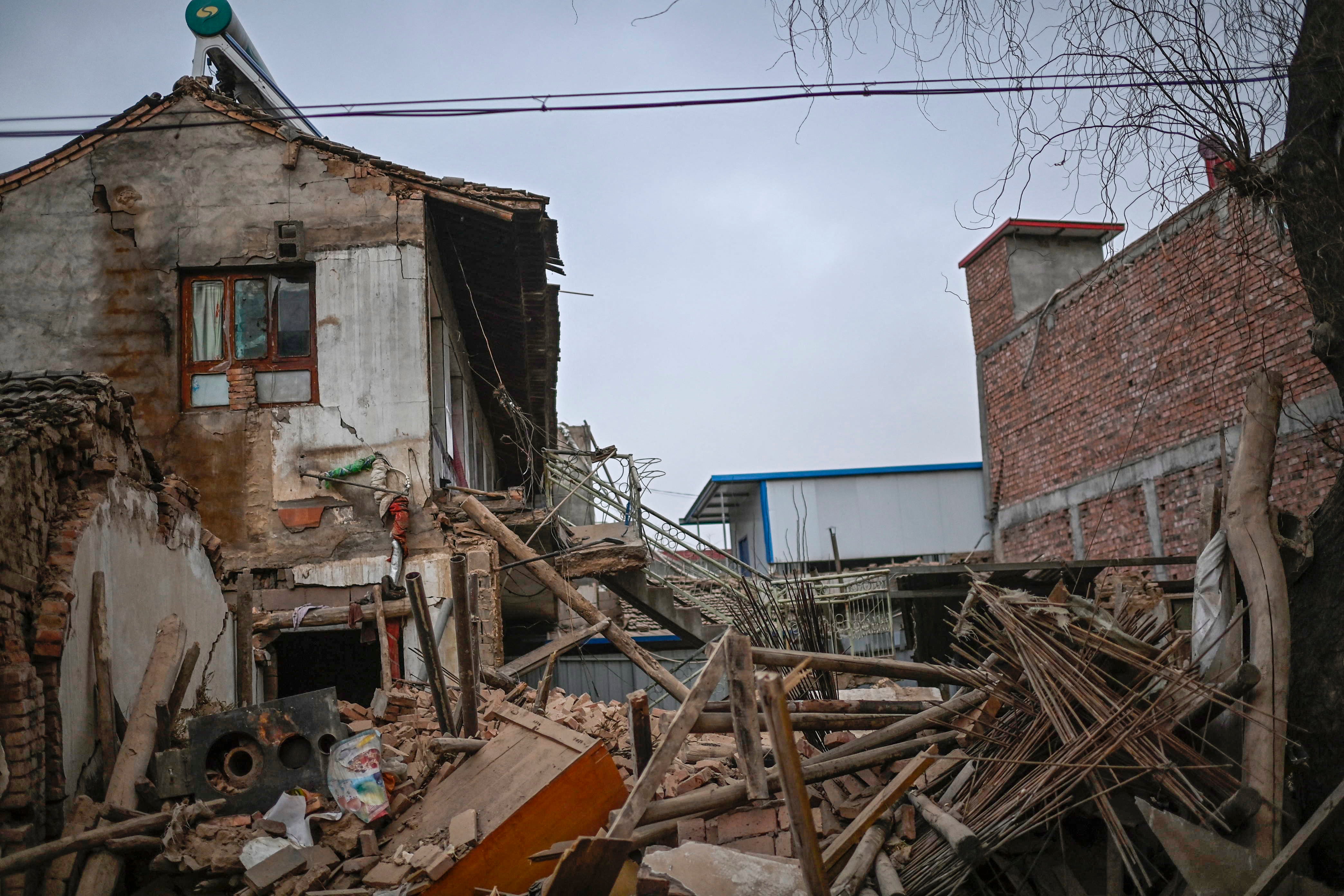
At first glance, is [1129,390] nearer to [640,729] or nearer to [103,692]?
[640,729]

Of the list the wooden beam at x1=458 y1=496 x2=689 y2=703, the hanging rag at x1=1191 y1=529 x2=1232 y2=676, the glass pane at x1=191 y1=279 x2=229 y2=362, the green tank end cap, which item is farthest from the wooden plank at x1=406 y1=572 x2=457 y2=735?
the green tank end cap

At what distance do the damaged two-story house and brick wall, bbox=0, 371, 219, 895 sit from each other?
439cm

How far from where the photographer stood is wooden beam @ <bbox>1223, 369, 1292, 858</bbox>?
4.73 m

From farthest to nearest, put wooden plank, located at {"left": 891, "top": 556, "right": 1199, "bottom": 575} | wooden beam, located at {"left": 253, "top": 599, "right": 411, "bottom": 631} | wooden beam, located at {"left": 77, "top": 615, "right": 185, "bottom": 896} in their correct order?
wooden beam, located at {"left": 253, "top": 599, "right": 411, "bottom": 631}, wooden plank, located at {"left": 891, "top": 556, "right": 1199, "bottom": 575}, wooden beam, located at {"left": 77, "top": 615, "right": 185, "bottom": 896}

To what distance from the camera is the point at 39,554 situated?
626cm

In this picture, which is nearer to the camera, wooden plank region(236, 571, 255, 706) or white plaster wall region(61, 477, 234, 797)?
white plaster wall region(61, 477, 234, 797)

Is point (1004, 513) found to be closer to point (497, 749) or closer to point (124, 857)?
point (497, 749)

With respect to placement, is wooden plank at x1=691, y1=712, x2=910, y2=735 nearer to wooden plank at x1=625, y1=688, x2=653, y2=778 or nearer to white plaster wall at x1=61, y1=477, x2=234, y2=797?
wooden plank at x1=625, y1=688, x2=653, y2=778

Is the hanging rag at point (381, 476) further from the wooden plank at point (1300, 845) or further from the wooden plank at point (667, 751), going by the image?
the wooden plank at point (1300, 845)

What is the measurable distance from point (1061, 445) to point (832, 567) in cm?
842

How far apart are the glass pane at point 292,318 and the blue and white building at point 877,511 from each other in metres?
14.1

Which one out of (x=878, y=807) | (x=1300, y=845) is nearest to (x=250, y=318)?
(x=878, y=807)

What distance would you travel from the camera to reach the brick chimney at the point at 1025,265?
1845 cm

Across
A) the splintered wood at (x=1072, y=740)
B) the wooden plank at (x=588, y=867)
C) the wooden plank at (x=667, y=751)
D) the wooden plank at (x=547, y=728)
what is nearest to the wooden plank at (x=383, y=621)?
the wooden plank at (x=547, y=728)
